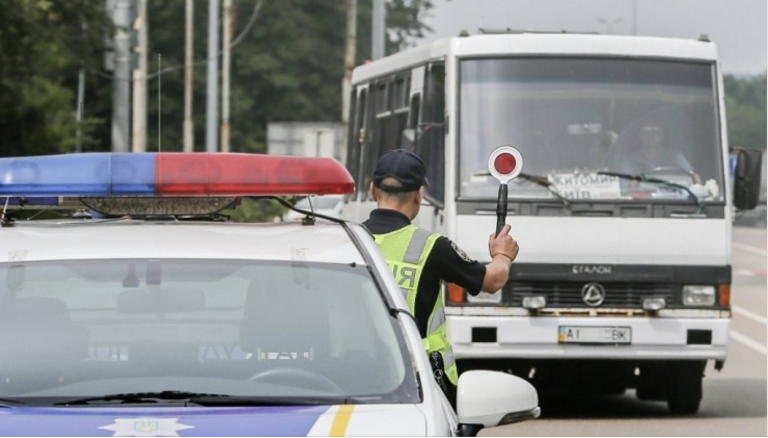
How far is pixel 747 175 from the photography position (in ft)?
45.7

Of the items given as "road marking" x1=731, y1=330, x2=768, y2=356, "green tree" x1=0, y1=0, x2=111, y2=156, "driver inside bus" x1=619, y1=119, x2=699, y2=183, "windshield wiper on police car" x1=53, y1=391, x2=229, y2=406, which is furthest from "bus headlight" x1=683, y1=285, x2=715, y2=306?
"green tree" x1=0, y1=0, x2=111, y2=156

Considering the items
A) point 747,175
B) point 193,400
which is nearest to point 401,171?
point 193,400

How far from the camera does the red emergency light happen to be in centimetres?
719

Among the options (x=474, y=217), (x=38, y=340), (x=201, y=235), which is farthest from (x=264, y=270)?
(x=474, y=217)

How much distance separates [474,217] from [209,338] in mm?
7920

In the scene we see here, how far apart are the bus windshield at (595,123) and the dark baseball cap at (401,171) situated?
234 inches

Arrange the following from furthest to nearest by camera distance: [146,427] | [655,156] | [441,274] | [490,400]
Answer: [655,156] < [441,274] < [490,400] < [146,427]

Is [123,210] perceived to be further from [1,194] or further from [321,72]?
[321,72]

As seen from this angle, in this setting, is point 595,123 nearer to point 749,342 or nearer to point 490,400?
point 490,400

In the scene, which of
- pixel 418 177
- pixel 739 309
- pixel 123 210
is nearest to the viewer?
pixel 123 210

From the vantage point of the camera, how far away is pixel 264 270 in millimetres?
5574

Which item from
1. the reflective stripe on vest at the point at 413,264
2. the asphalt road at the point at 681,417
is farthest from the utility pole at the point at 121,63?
the reflective stripe on vest at the point at 413,264

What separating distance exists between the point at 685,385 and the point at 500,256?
7376 mm

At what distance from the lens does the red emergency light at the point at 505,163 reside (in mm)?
7191
